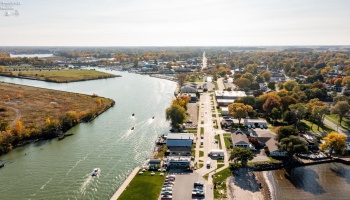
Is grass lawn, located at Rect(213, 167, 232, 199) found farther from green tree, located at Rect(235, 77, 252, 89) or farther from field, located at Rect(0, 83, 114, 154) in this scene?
green tree, located at Rect(235, 77, 252, 89)

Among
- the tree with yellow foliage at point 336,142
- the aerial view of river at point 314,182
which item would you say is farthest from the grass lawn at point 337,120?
the aerial view of river at point 314,182

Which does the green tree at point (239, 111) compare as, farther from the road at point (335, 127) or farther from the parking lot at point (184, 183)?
the parking lot at point (184, 183)

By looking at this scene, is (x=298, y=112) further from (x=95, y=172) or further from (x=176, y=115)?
(x=95, y=172)

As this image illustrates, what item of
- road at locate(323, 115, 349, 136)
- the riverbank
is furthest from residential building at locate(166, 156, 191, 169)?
road at locate(323, 115, 349, 136)

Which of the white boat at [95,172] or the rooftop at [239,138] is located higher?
the rooftop at [239,138]

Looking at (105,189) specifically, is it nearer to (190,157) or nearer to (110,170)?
(110,170)
